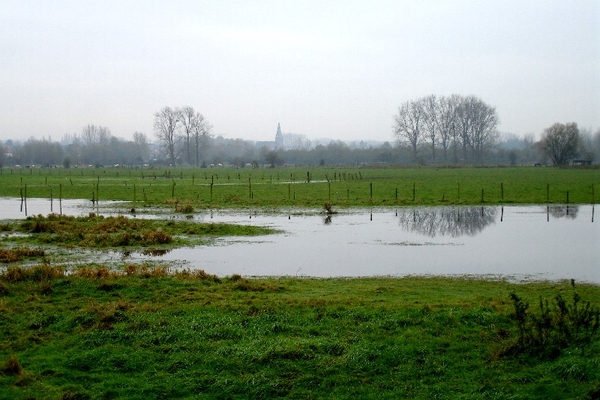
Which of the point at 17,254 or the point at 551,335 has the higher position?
the point at 551,335

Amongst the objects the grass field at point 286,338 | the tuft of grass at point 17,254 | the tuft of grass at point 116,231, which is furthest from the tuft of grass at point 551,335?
the tuft of grass at point 116,231

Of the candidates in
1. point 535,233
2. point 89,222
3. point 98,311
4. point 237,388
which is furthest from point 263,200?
point 237,388

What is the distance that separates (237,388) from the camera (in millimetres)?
9148

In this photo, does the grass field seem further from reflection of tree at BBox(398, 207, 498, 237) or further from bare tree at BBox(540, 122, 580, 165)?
bare tree at BBox(540, 122, 580, 165)

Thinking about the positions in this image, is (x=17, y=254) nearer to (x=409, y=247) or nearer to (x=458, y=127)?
(x=409, y=247)

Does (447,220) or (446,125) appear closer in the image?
(447,220)

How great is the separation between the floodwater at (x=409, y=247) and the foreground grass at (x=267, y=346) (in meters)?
4.96

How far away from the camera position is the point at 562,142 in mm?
122562

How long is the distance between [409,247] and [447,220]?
11.5 metres

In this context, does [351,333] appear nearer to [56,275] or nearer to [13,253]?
[56,275]

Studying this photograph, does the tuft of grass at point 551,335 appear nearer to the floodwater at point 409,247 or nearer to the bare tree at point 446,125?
the floodwater at point 409,247

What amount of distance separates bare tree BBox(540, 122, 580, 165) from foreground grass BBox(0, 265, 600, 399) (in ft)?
389

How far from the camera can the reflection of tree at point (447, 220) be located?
31.2 metres

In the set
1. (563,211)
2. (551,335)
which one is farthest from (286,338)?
(563,211)
